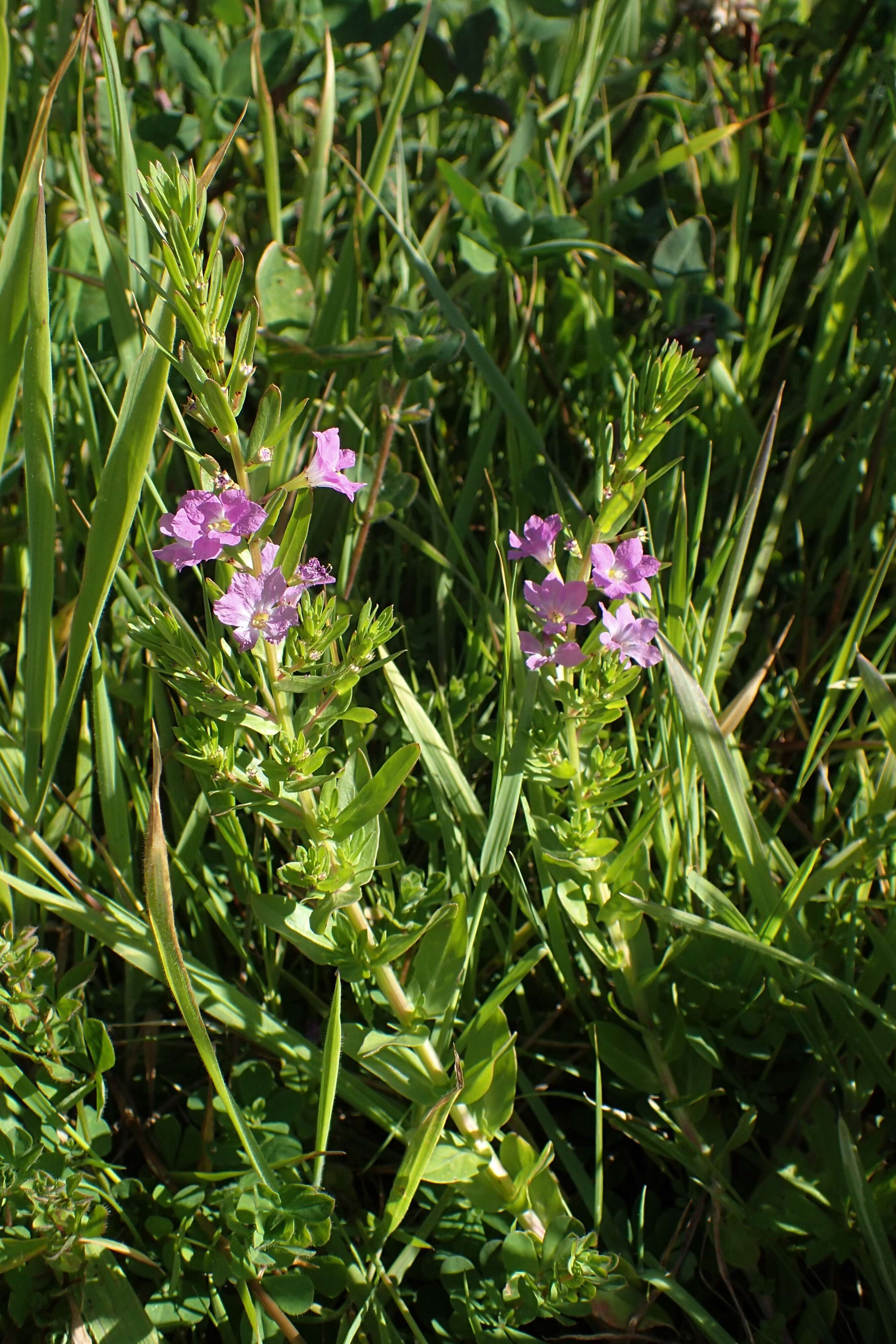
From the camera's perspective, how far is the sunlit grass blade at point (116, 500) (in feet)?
4.30

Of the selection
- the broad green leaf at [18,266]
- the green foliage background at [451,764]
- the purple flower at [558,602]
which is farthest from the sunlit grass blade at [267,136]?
the purple flower at [558,602]

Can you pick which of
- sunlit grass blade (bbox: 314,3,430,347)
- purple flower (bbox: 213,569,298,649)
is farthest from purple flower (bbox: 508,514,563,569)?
sunlit grass blade (bbox: 314,3,430,347)

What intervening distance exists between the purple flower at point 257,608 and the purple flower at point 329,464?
14 cm

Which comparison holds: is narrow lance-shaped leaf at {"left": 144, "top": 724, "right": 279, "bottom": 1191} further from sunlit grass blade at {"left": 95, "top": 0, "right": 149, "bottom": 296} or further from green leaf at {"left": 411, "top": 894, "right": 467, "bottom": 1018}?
sunlit grass blade at {"left": 95, "top": 0, "right": 149, "bottom": 296}

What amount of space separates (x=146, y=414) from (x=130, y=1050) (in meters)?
1.07

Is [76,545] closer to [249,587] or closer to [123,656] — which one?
[123,656]

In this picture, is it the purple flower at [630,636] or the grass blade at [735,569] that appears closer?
the purple flower at [630,636]

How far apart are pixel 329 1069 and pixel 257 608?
24.2 inches

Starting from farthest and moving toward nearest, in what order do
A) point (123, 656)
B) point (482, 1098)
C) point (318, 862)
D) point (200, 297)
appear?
1. point (123, 656)
2. point (482, 1098)
3. point (318, 862)
4. point (200, 297)

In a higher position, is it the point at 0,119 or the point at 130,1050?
the point at 0,119

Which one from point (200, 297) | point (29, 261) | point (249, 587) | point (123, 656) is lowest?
point (123, 656)

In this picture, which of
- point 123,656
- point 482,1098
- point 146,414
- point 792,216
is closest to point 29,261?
point 146,414

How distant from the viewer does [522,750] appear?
54.7 inches

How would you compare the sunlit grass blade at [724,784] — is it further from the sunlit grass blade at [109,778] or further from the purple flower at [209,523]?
the sunlit grass blade at [109,778]
